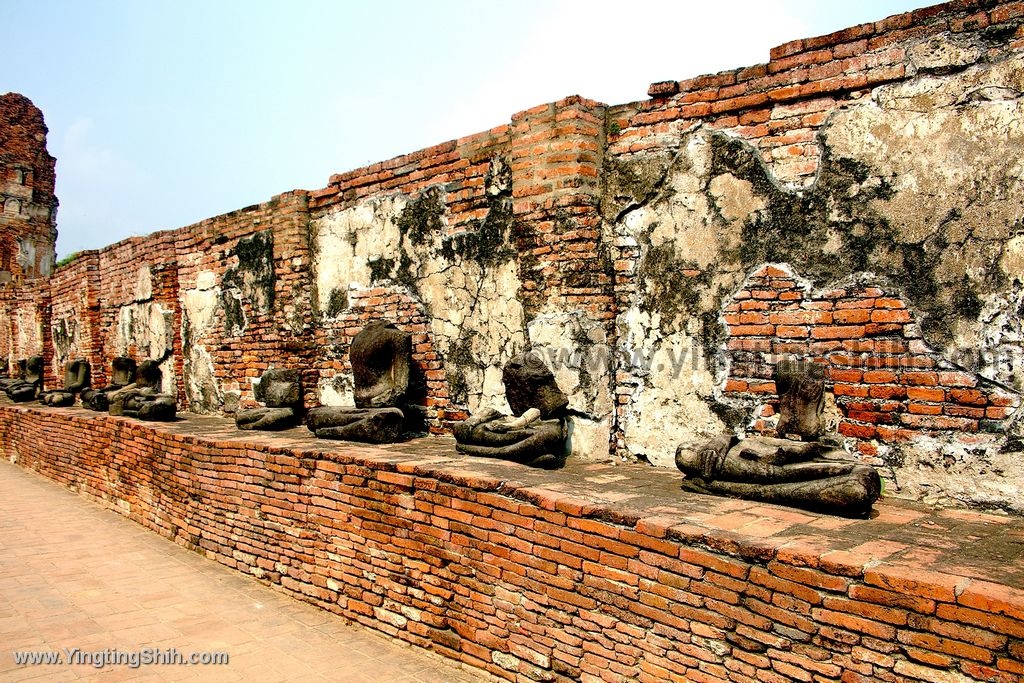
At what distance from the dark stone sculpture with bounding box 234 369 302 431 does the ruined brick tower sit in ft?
46.7

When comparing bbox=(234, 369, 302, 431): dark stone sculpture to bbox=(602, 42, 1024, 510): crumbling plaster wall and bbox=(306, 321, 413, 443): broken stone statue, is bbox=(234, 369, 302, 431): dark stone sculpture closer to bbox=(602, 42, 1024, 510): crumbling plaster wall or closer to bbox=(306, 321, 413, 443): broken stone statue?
bbox=(306, 321, 413, 443): broken stone statue

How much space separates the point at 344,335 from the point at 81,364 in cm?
688

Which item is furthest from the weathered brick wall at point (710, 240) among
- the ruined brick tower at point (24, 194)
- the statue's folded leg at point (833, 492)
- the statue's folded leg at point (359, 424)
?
the ruined brick tower at point (24, 194)

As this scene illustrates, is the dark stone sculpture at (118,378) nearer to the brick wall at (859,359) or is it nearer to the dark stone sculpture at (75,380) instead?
the dark stone sculpture at (75,380)

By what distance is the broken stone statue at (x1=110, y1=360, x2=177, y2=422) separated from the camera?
7.74 metres

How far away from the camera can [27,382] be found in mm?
12656

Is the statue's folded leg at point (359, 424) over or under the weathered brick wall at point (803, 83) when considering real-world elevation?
under

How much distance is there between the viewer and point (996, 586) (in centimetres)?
223

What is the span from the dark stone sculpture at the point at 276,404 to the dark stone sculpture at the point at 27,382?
7.45 metres

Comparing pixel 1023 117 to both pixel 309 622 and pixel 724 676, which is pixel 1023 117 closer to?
pixel 724 676

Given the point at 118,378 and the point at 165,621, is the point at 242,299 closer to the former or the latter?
the point at 118,378

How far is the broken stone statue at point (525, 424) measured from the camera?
449 centimetres

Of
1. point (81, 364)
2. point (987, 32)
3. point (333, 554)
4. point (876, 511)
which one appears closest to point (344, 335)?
point (333, 554)

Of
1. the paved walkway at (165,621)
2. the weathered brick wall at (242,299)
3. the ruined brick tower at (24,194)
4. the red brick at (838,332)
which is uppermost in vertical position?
the ruined brick tower at (24,194)
